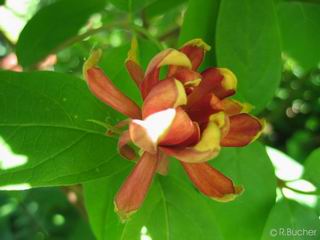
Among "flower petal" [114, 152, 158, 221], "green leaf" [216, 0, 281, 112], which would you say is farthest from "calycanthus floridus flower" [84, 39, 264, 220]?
"green leaf" [216, 0, 281, 112]

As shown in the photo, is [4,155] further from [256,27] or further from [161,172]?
[256,27]

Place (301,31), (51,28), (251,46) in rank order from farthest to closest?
(301,31) < (51,28) < (251,46)

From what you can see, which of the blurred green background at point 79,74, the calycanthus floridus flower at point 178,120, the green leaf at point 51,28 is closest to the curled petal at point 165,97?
the calycanthus floridus flower at point 178,120

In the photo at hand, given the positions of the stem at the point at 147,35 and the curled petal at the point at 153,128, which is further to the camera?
the stem at the point at 147,35

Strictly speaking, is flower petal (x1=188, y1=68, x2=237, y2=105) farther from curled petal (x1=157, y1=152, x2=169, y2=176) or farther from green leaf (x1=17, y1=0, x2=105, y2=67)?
green leaf (x1=17, y1=0, x2=105, y2=67)

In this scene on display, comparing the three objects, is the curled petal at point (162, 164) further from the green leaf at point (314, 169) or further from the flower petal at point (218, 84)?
the green leaf at point (314, 169)

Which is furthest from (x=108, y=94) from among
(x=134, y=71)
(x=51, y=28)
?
(x=51, y=28)

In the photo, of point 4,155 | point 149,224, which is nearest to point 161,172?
point 149,224

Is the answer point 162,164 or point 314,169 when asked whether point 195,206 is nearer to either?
point 162,164
